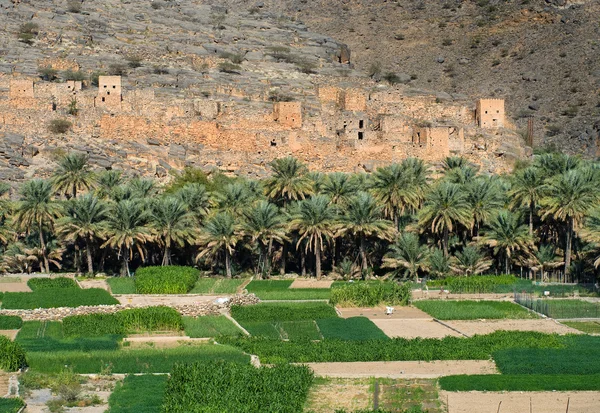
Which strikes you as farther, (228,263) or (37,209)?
(228,263)

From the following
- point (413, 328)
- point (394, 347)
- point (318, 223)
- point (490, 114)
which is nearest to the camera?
point (394, 347)

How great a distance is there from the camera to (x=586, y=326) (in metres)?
43.8

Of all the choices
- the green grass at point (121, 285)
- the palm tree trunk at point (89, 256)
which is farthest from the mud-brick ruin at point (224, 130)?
the green grass at point (121, 285)

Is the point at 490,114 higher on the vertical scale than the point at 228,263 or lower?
higher

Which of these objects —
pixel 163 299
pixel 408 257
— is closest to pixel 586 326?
pixel 408 257

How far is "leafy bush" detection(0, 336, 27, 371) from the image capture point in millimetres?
35156

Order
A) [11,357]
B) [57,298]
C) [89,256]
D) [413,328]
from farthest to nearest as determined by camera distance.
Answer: [89,256] < [57,298] < [413,328] < [11,357]

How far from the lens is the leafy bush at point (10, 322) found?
4278cm

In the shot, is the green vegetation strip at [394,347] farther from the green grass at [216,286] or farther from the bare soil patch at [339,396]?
the green grass at [216,286]

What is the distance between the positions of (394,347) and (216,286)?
592 inches

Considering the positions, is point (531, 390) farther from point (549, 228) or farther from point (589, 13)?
point (589, 13)

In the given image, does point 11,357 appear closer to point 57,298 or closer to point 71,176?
point 57,298

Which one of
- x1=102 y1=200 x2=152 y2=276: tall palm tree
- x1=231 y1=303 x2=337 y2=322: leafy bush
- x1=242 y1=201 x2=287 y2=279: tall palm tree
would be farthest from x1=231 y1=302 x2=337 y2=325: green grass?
x1=102 y1=200 x2=152 y2=276: tall palm tree

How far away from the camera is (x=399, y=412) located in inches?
1219
